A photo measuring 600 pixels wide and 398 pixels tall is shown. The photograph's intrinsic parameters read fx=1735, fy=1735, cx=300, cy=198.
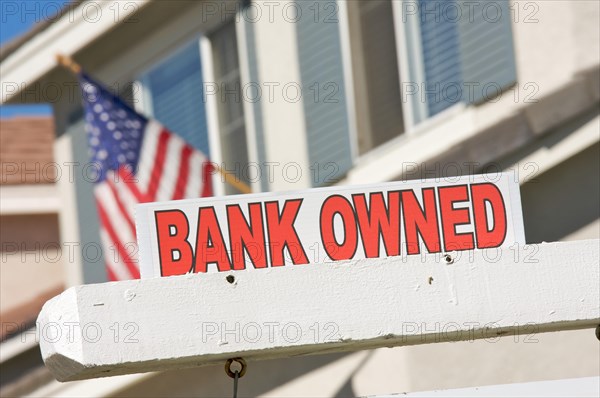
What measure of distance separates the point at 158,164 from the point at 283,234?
7452mm

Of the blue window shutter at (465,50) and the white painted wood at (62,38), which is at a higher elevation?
the white painted wood at (62,38)

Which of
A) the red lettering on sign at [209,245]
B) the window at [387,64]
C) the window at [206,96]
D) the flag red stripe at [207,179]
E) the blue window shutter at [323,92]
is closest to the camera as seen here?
the red lettering on sign at [209,245]

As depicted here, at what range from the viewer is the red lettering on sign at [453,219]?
6516 mm

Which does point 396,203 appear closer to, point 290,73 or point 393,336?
point 393,336

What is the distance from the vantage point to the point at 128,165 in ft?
45.8

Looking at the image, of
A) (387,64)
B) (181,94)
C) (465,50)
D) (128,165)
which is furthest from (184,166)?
(465,50)

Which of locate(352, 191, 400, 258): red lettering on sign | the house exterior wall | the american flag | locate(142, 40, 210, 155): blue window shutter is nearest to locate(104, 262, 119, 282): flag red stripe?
the american flag

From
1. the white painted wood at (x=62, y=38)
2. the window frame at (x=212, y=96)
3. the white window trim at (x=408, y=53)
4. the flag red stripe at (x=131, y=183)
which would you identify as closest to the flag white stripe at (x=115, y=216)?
the flag red stripe at (x=131, y=183)

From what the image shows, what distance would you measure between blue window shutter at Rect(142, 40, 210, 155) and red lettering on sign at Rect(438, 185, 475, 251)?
811 centimetres

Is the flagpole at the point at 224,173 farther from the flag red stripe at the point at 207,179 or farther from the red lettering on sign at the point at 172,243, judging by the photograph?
the red lettering on sign at the point at 172,243

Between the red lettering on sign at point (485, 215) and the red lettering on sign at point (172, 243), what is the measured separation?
1086mm

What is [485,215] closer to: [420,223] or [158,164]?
[420,223]

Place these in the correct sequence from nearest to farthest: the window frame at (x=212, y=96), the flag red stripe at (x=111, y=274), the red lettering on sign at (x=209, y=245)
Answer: the red lettering on sign at (x=209, y=245)
the flag red stripe at (x=111, y=274)
the window frame at (x=212, y=96)

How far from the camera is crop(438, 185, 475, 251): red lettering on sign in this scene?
21.4 feet
